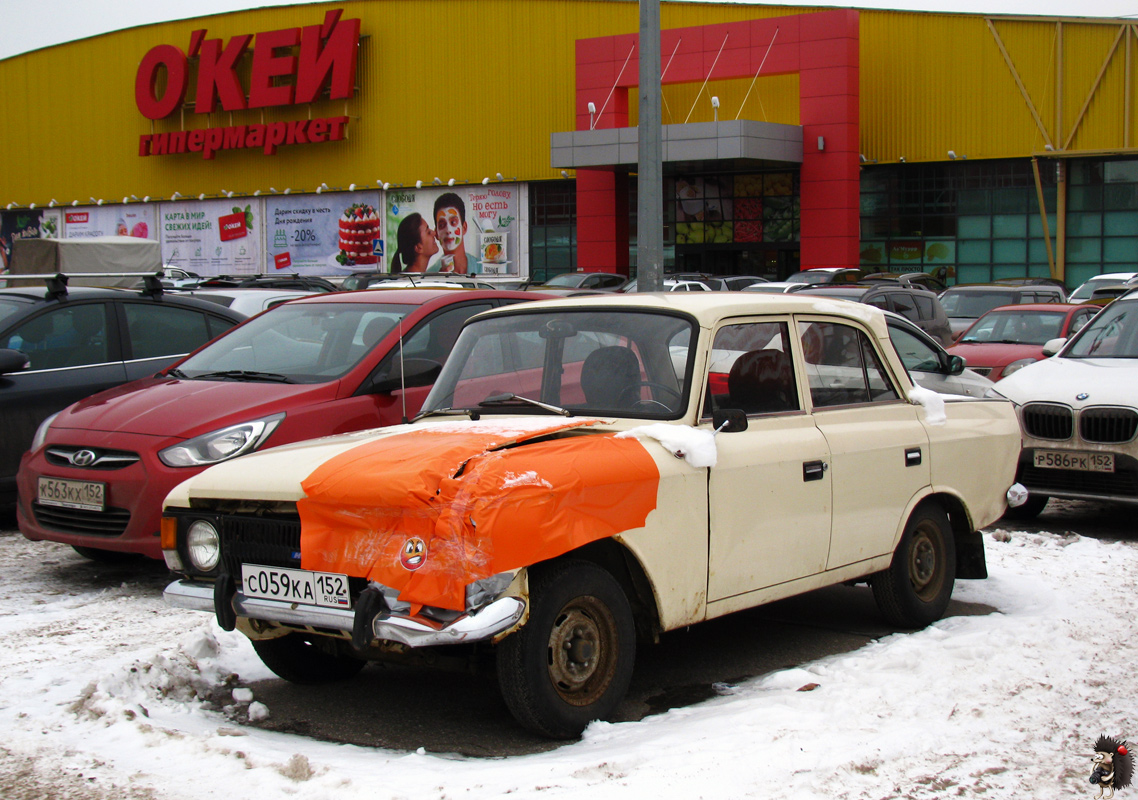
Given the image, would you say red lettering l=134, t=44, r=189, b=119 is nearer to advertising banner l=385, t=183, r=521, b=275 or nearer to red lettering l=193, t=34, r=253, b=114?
red lettering l=193, t=34, r=253, b=114

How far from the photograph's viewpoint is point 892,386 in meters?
6.02

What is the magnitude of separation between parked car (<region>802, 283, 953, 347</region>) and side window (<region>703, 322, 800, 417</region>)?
11.8m

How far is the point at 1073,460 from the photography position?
28.2 ft

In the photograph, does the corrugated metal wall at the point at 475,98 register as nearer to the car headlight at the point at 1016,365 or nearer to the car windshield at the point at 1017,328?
the car windshield at the point at 1017,328

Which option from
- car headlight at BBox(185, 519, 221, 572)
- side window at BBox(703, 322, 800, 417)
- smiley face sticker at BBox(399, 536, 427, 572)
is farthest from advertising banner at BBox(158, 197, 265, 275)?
smiley face sticker at BBox(399, 536, 427, 572)

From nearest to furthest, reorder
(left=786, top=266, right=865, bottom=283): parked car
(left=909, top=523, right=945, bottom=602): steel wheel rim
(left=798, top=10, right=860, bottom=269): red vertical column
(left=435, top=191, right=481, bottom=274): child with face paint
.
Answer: (left=909, top=523, right=945, bottom=602): steel wheel rim < (left=786, top=266, right=865, bottom=283): parked car < (left=798, top=10, right=860, bottom=269): red vertical column < (left=435, top=191, right=481, bottom=274): child with face paint

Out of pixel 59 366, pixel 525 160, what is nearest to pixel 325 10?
pixel 525 160

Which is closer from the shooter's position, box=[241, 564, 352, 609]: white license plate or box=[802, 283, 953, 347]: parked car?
box=[241, 564, 352, 609]: white license plate

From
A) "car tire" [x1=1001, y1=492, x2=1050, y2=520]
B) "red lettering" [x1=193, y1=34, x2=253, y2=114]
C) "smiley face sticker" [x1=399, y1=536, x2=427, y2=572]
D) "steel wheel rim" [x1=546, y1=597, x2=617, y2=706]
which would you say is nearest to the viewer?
"smiley face sticker" [x1=399, y1=536, x2=427, y2=572]

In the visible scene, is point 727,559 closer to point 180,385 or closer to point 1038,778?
point 1038,778

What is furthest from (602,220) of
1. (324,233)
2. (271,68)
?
(271,68)

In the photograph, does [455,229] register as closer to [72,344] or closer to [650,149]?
[650,149]

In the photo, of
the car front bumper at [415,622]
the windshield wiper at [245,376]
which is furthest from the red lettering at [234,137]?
the car front bumper at [415,622]

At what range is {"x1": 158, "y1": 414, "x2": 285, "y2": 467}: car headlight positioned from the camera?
6.50 meters
